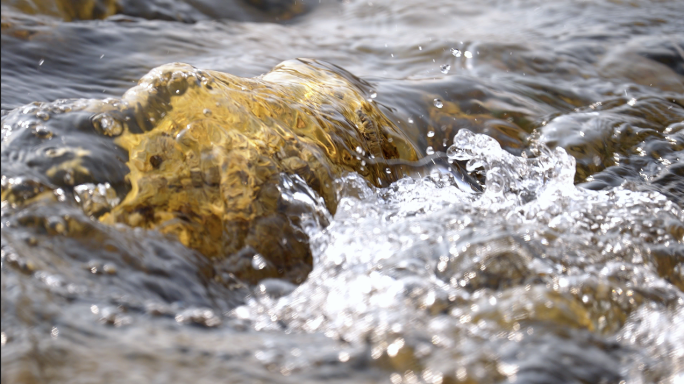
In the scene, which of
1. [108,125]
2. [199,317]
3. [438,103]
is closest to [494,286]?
[199,317]

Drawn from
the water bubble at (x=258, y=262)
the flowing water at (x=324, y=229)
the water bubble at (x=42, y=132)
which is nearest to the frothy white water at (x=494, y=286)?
the flowing water at (x=324, y=229)

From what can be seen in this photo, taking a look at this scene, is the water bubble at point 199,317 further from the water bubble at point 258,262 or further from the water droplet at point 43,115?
the water droplet at point 43,115

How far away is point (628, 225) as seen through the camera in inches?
92.5

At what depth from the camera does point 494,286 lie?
5.88 ft

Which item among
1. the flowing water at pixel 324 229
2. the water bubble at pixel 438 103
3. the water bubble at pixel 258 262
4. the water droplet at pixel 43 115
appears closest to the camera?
the flowing water at pixel 324 229

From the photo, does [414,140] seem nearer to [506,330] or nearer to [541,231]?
[541,231]

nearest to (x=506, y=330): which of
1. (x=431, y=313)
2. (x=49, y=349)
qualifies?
(x=431, y=313)

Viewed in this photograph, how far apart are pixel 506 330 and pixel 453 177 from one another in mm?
1423

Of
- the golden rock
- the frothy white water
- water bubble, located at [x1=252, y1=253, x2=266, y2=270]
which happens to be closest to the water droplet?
the golden rock

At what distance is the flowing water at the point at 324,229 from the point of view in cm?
143

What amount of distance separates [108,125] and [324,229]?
84cm

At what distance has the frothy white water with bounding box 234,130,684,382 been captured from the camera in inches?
57.1

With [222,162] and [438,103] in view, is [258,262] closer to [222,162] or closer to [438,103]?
[222,162]

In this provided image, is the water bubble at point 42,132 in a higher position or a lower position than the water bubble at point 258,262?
higher
